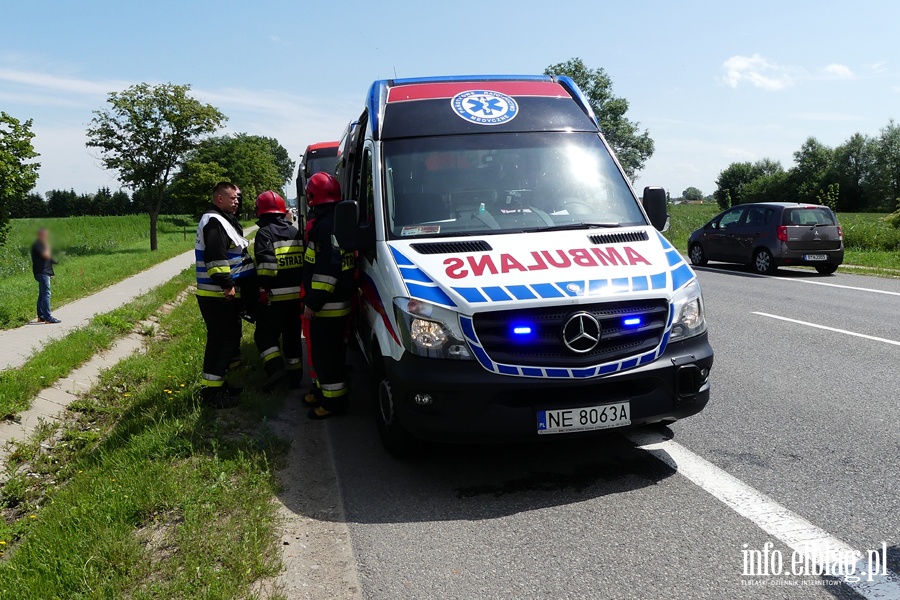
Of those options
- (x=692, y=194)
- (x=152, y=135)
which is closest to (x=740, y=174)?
(x=692, y=194)

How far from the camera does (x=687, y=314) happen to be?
4.72 meters

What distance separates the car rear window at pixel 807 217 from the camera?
1769 cm

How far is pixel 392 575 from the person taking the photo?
3.57 m

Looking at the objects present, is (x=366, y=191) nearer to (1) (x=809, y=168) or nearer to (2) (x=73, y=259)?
(2) (x=73, y=259)

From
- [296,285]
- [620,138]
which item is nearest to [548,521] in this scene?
[296,285]

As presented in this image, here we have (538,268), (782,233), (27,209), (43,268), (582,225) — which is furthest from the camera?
(782,233)

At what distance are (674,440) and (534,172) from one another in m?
2.18

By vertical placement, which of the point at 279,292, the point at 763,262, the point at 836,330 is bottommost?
the point at 836,330

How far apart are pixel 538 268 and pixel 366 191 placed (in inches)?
74.4

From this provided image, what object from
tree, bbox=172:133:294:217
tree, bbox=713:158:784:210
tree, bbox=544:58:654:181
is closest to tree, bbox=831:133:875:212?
tree, bbox=713:158:784:210

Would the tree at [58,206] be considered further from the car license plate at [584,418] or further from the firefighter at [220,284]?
the car license plate at [584,418]

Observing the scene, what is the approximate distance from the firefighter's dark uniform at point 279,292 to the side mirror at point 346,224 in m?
1.78

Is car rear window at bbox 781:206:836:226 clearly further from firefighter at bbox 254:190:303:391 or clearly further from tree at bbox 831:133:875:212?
tree at bbox 831:133:875:212

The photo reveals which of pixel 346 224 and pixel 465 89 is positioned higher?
pixel 465 89
